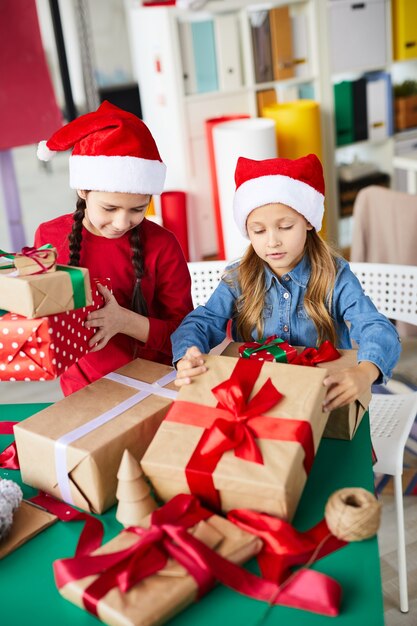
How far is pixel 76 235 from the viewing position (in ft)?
5.19

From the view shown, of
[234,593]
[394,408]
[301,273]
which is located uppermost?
[301,273]

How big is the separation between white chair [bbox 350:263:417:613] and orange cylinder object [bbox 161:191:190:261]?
197 cm

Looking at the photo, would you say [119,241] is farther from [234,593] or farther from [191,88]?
[191,88]

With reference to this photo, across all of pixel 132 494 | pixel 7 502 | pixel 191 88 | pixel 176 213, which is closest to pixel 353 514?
pixel 132 494

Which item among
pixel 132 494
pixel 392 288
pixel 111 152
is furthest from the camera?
pixel 392 288

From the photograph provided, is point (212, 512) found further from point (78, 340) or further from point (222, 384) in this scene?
point (78, 340)

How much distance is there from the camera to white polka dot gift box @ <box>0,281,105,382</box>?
1196 millimetres

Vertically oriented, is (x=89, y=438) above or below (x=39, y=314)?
below

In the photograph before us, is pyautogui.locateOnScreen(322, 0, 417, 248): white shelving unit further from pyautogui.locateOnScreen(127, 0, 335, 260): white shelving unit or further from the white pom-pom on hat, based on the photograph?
the white pom-pom on hat

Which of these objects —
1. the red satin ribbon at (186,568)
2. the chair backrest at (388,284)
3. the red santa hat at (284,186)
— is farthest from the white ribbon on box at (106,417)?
the chair backrest at (388,284)

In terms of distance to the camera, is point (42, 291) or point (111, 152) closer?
point (42, 291)

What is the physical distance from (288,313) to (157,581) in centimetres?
82

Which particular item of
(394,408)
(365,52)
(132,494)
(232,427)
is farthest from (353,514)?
(365,52)

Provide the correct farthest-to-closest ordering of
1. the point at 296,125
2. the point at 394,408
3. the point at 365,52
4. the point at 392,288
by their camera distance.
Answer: the point at 365,52 < the point at 296,125 < the point at 392,288 < the point at 394,408
